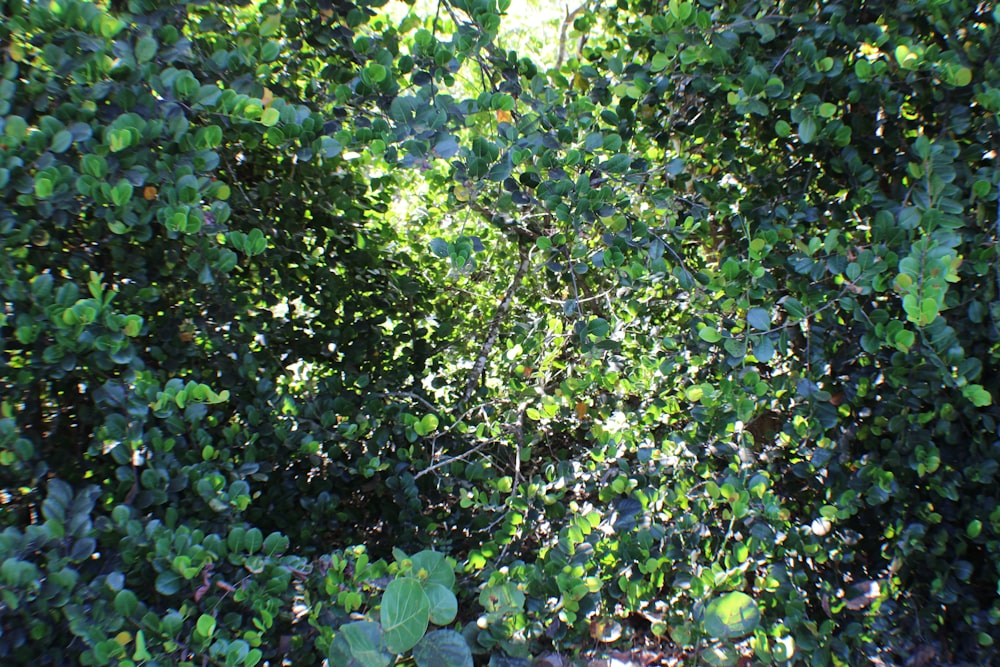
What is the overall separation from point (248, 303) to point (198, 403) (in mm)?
451

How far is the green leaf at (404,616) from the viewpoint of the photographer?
0.83 metres

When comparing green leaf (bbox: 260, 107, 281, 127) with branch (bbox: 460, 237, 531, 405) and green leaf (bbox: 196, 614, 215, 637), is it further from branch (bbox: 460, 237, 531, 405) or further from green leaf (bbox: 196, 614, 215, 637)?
branch (bbox: 460, 237, 531, 405)

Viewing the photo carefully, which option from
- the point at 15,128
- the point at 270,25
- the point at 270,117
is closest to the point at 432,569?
the point at 270,117

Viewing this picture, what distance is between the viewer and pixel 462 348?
2281 mm

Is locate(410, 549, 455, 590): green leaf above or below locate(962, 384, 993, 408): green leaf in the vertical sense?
below

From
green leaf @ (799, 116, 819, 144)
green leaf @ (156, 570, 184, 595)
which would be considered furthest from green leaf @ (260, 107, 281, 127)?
green leaf @ (799, 116, 819, 144)

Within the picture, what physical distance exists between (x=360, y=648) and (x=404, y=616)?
0.26 ft

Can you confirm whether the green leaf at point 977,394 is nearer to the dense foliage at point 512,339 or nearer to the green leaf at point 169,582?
the dense foliage at point 512,339

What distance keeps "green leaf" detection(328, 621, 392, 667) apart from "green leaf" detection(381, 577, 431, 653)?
25mm

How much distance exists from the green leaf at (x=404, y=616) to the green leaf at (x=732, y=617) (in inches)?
20.5

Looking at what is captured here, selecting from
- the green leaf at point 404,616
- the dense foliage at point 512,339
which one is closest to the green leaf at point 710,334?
the dense foliage at point 512,339

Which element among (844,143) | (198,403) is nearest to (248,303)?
(198,403)

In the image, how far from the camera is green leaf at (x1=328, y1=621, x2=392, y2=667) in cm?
85

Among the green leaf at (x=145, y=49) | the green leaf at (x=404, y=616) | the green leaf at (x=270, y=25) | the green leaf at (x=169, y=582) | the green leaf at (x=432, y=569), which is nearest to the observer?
the green leaf at (x=404, y=616)
